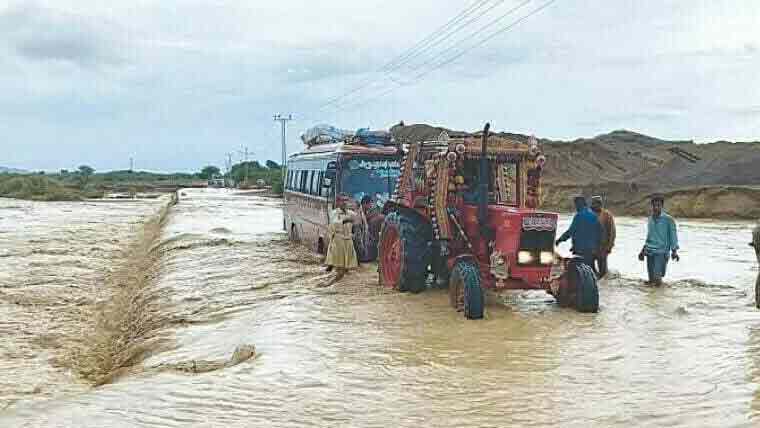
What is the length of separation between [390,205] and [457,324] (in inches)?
134

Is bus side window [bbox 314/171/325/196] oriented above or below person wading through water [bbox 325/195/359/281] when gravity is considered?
above

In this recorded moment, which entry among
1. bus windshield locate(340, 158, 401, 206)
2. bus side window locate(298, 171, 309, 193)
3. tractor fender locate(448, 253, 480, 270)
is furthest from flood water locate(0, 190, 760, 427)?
bus side window locate(298, 171, 309, 193)

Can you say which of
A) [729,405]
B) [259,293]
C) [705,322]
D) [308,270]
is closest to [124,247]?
[308,270]

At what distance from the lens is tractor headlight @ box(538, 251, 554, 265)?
1034 centimetres

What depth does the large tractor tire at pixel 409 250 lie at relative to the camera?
11.5 meters

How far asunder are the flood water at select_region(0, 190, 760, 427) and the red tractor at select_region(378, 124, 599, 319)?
15.6 inches

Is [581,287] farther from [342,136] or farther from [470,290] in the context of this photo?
[342,136]

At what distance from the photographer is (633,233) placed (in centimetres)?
2575

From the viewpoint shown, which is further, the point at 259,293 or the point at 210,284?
the point at 210,284

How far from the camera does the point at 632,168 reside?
61.8 metres

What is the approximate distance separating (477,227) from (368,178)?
5279 millimetres

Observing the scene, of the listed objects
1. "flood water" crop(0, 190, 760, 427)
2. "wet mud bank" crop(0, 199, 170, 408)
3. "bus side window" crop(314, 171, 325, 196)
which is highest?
"bus side window" crop(314, 171, 325, 196)

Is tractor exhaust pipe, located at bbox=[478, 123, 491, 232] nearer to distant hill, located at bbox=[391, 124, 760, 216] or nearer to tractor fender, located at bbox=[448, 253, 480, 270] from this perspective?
tractor fender, located at bbox=[448, 253, 480, 270]

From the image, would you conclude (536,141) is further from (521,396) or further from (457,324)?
(521,396)
